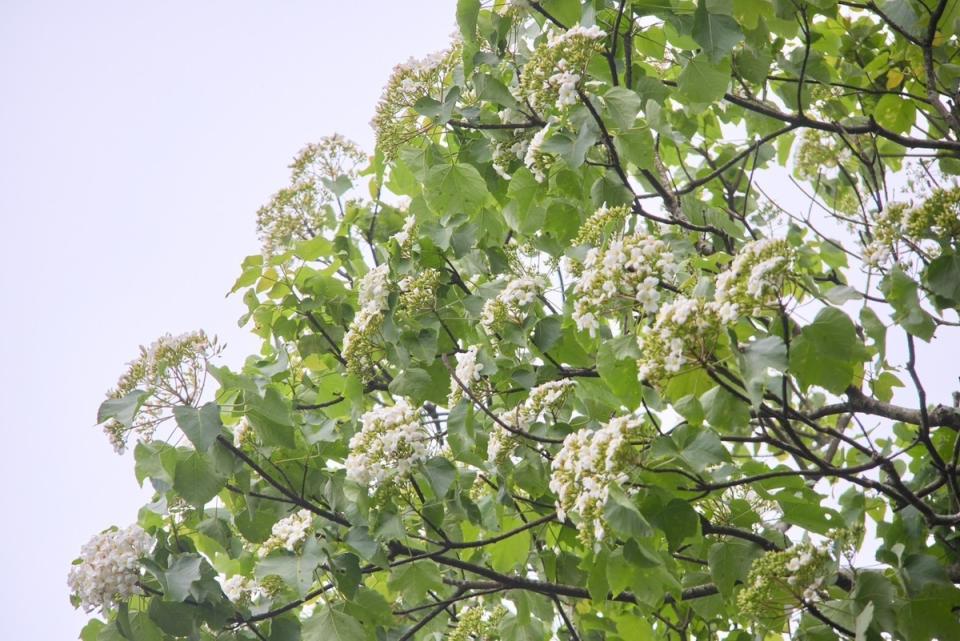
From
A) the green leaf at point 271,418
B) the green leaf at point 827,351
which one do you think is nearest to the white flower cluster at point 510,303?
the green leaf at point 271,418

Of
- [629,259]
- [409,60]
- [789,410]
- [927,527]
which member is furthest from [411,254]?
[927,527]

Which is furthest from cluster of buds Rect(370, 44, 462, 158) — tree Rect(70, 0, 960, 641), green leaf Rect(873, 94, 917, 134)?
green leaf Rect(873, 94, 917, 134)

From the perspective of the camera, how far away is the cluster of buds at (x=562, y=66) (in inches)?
93.3

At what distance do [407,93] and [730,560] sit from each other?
161cm

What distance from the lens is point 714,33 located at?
261 cm

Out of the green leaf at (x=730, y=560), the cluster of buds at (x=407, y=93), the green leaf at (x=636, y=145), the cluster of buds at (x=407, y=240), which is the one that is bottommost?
the green leaf at (x=730, y=560)

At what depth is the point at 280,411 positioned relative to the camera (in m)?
2.73

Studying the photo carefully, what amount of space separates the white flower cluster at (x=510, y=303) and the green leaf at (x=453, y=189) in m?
0.49

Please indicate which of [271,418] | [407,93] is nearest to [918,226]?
[407,93]

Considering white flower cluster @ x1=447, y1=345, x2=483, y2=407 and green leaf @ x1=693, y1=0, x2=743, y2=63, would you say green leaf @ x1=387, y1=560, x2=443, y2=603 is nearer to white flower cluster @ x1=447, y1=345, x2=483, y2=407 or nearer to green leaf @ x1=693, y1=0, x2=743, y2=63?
white flower cluster @ x1=447, y1=345, x2=483, y2=407

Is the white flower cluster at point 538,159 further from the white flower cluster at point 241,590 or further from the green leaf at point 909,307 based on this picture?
the white flower cluster at point 241,590

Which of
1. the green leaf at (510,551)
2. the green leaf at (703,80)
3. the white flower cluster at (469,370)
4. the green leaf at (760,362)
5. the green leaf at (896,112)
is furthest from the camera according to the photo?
the green leaf at (896,112)

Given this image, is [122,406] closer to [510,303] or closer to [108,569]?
[108,569]

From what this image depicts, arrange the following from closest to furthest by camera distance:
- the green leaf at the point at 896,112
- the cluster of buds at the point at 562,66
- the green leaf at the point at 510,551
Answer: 1. the cluster of buds at the point at 562,66
2. the green leaf at the point at 510,551
3. the green leaf at the point at 896,112
